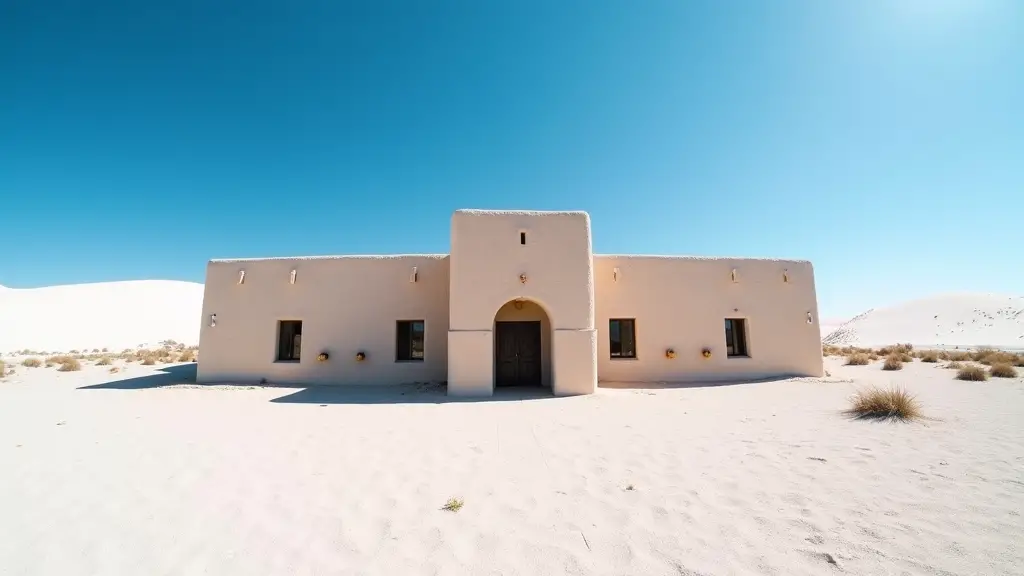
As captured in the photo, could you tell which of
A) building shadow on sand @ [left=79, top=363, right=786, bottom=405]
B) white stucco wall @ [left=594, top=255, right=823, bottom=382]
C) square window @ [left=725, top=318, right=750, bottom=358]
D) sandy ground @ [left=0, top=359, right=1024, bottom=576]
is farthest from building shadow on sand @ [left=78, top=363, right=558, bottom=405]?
square window @ [left=725, top=318, right=750, bottom=358]

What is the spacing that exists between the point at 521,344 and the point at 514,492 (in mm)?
7775

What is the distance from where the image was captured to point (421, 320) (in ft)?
39.2

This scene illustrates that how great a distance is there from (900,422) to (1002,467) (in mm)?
2066

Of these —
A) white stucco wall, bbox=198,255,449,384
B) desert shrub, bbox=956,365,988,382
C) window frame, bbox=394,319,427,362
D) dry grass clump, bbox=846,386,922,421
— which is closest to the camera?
dry grass clump, bbox=846,386,922,421

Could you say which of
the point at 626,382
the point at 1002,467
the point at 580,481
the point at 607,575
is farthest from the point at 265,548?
the point at 626,382

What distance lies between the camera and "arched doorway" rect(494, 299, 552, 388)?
11.8 m

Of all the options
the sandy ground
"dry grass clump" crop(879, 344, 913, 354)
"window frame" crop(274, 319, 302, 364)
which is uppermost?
"window frame" crop(274, 319, 302, 364)

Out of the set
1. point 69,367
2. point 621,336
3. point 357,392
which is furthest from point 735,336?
point 69,367

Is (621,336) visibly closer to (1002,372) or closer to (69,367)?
(1002,372)

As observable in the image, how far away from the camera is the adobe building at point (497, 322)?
1180 centimetres

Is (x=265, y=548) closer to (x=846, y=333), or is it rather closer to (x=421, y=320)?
(x=421, y=320)

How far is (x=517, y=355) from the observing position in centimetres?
1183

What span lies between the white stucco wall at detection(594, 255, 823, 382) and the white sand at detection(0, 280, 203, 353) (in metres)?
31.2

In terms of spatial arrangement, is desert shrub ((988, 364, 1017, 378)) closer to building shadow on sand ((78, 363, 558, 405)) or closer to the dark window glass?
building shadow on sand ((78, 363, 558, 405))
